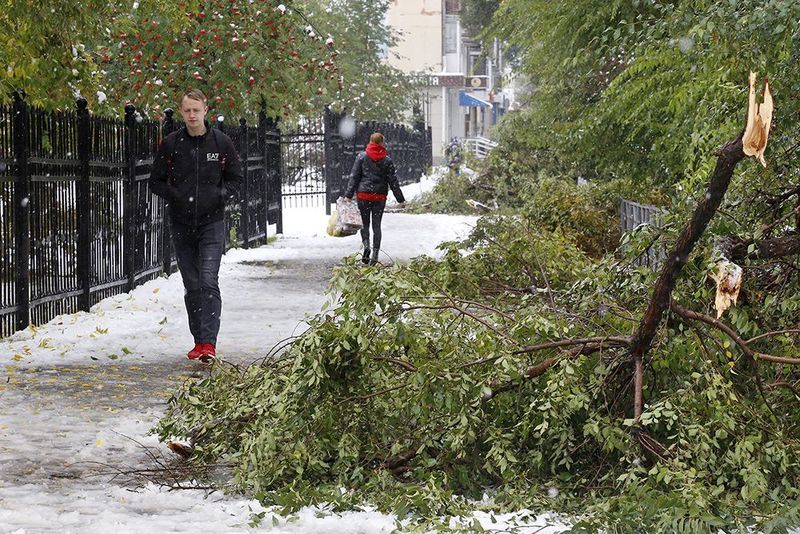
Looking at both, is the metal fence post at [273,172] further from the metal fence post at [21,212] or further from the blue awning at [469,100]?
the blue awning at [469,100]

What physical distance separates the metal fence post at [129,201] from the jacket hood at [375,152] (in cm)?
420

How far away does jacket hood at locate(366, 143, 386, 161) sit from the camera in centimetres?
1723

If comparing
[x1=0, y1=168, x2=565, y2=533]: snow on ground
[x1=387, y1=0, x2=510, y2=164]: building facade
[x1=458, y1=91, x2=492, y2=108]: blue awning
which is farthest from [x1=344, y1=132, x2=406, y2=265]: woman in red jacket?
[x1=458, y1=91, x2=492, y2=108]: blue awning

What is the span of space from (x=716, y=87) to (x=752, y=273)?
127 inches

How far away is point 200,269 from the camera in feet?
31.8

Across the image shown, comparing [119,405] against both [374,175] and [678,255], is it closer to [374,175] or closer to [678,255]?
[678,255]

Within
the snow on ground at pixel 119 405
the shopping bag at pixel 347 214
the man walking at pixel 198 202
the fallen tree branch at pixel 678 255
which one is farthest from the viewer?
the shopping bag at pixel 347 214

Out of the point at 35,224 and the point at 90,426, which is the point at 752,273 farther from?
the point at 35,224

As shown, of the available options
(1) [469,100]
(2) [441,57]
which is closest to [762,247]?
(2) [441,57]

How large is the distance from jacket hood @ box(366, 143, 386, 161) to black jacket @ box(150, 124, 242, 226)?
755 centimetres

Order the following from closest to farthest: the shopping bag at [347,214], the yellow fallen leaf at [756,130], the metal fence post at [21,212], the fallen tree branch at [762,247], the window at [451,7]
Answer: the yellow fallen leaf at [756,130], the fallen tree branch at [762,247], the metal fence post at [21,212], the shopping bag at [347,214], the window at [451,7]

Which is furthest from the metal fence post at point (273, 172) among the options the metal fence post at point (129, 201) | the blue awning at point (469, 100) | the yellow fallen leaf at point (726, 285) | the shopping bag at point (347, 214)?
the blue awning at point (469, 100)

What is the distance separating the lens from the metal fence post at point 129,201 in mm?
13641

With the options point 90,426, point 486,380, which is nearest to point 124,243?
point 90,426
